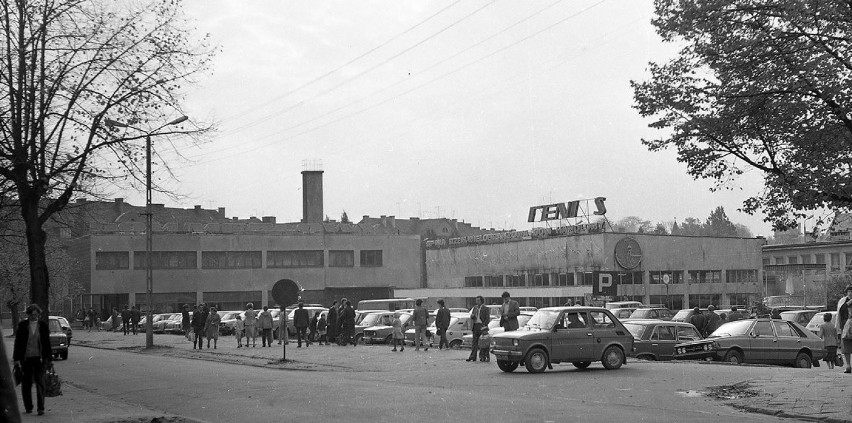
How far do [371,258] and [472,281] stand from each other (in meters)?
9.94

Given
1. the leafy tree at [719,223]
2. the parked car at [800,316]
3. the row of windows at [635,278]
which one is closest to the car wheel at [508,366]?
the parked car at [800,316]

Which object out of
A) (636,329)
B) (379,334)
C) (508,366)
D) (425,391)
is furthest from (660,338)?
(379,334)

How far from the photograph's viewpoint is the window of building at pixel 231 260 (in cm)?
8275

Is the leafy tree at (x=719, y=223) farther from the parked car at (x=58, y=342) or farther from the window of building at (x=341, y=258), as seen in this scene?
the parked car at (x=58, y=342)

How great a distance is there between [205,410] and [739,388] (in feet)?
31.3

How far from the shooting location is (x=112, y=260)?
3118 inches

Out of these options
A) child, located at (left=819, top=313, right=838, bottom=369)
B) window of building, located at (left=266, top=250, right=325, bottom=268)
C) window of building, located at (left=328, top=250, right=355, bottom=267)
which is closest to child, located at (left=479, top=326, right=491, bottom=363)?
child, located at (left=819, top=313, right=838, bottom=369)

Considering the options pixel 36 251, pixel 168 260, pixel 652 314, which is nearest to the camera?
pixel 36 251

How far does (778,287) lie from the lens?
3568 inches

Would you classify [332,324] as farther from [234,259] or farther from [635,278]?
[234,259]

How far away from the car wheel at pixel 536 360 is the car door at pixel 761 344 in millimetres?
6995

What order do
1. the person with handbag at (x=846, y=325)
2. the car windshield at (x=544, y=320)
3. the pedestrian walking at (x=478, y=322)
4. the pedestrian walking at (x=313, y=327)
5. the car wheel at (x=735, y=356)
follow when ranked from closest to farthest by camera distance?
the person with handbag at (x=846, y=325) → the car windshield at (x=544, y=320) → the car wheel at (x=735, y=356) → the pedestrian walking at (x=478, y=322) → the pedestrian walking at (x=313, y=327)

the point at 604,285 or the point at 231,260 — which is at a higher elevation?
the point at 231,260

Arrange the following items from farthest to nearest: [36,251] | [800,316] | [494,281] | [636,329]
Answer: [494,281]
[800,316]
[636,329]
[36,251]
